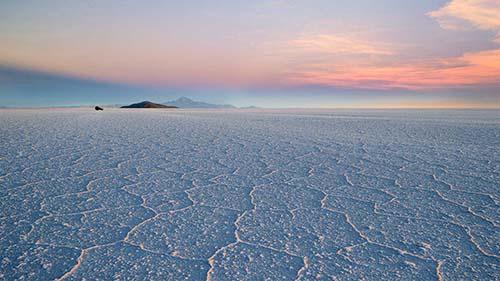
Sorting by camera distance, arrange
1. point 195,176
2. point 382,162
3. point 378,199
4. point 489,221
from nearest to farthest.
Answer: point 489,221 → point 378,199 → point 195,176 → point 382,162

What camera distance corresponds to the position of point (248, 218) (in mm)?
1817

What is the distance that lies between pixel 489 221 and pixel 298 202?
972mm

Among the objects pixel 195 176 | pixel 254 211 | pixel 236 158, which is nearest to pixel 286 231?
pixel 254 211

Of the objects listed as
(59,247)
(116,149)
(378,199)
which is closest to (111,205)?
(59,247)

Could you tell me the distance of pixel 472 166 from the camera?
10.5 feet

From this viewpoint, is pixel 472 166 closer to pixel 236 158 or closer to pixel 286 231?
pixel 236 158

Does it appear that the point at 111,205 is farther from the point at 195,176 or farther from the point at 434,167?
the point at 434,167

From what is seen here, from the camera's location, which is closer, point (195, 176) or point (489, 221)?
point (489, 221)

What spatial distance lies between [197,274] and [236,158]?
2.35m

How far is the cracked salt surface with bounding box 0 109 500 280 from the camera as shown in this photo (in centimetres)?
131

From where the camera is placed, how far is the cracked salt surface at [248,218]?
1307 millimetres

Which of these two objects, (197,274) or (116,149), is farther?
(116,149)

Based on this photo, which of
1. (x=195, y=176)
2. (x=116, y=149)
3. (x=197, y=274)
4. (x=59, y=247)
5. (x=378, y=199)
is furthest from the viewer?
(x=116, y=149)

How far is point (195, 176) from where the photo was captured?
109 inches
